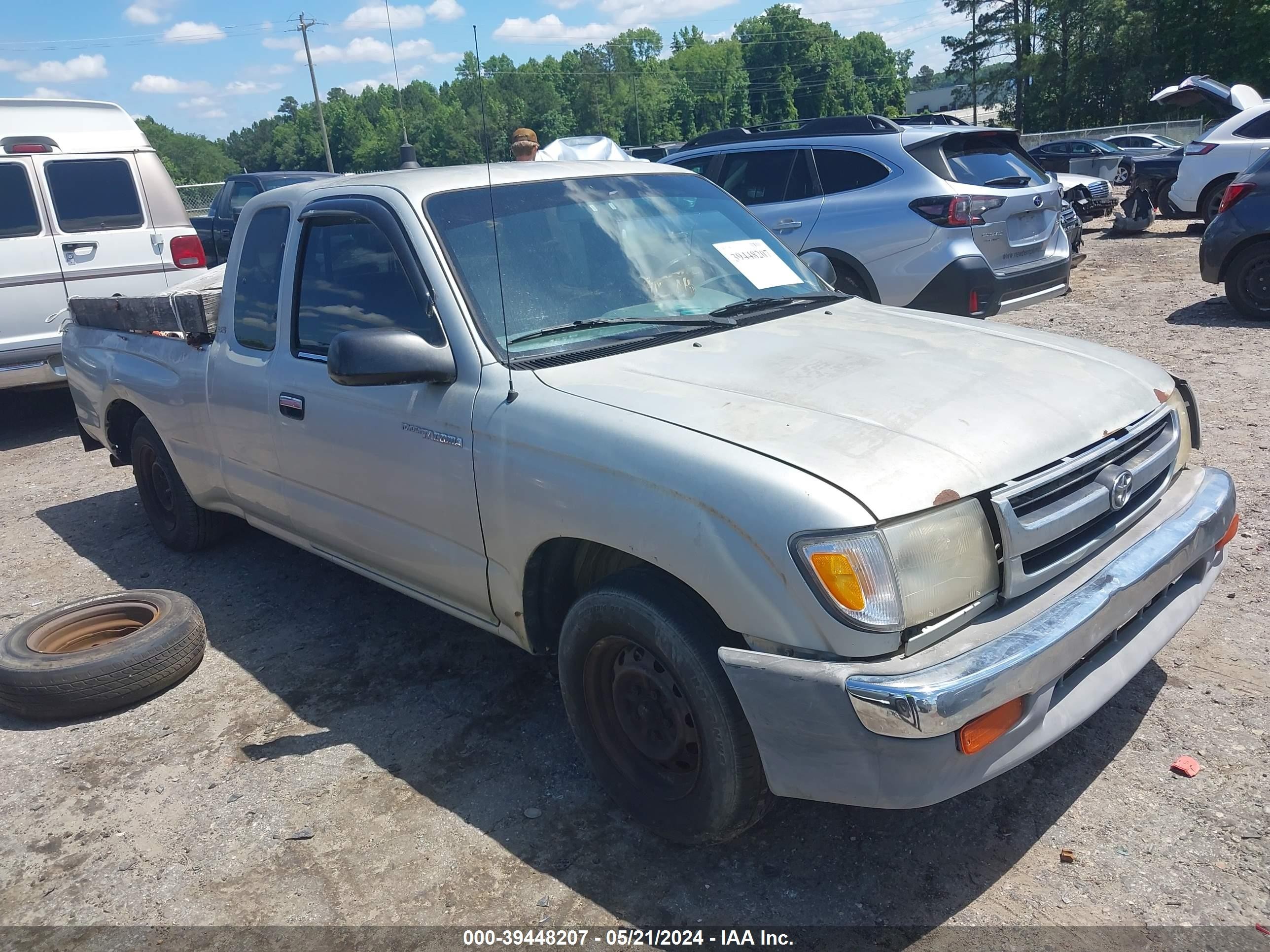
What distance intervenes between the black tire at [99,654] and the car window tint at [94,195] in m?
5.21

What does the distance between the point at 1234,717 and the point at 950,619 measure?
1511mm

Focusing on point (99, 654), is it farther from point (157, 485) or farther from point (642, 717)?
point (642, 717)

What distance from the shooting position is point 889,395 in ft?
9.01

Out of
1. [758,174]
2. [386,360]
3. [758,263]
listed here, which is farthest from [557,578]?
[758,174]

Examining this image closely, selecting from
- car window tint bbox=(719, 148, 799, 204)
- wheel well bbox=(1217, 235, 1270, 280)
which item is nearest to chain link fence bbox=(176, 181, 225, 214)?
car window tint bbox=(719, 148, 799, 204)

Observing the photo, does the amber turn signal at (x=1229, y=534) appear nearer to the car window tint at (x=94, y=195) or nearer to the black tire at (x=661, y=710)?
the black tire at (x=661, y=710)

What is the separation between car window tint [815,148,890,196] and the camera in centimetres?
820

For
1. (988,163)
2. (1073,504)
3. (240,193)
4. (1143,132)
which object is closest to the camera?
(1073,504)

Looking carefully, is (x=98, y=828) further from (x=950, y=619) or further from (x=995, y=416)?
(x=995, y=416)

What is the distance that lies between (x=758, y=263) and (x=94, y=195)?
6.94 meters

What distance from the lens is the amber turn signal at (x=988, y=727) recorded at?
2.26 meters

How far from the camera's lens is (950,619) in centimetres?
235

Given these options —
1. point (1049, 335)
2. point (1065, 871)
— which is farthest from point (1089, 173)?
point (1065, 871)

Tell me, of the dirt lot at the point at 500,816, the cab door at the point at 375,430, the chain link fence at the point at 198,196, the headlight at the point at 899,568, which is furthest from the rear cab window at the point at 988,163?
the chain link fence at the point at 198,196
